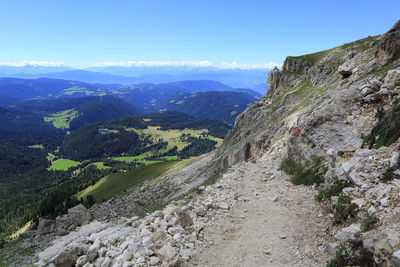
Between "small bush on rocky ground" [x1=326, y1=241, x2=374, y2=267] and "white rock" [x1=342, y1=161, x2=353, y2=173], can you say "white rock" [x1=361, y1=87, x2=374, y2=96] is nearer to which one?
"white rock" [x1=342, y1=161, x2=353, y2=173]

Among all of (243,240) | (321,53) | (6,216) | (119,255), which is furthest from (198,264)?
(6,216)

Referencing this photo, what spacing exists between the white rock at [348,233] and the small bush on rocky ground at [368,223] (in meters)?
0.21

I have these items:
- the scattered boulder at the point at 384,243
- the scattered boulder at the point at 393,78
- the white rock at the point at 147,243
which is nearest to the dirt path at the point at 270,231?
the scattered boulder at the point at 384,243

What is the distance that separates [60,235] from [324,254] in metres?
51.7

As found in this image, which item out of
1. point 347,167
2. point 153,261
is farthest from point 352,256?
point 153,261

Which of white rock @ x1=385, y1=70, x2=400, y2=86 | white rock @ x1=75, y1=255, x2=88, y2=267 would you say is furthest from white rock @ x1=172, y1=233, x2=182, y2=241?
white rock @ x1=385, y1=70, x2=400, y2=86

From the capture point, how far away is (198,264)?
12219 millimetres

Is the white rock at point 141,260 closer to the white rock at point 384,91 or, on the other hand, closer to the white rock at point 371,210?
the white rock at point 371,210

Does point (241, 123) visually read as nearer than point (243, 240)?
No

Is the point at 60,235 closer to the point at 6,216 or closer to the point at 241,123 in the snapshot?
the point at 241,123

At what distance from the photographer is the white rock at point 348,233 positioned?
11047 millimetres

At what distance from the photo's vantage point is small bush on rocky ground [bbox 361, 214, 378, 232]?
430 inches

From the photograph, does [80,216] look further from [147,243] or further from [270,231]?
[270,231]

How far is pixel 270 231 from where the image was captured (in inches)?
563
